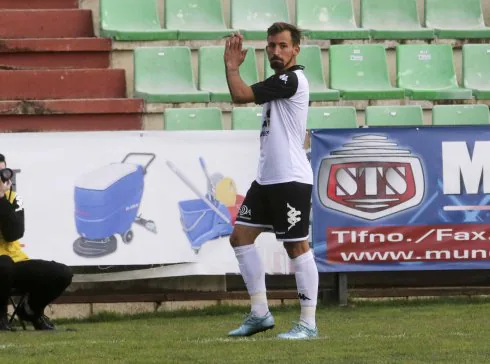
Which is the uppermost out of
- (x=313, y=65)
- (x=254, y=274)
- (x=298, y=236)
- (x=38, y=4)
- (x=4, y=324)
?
(x=38, y=4)

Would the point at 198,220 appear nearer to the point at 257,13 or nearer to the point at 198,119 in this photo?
the point at 198,119

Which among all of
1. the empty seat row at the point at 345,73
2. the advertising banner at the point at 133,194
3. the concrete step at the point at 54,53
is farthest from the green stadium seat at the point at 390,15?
the advertising banner at the point at 133,194

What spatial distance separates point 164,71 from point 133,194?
347 centimetres

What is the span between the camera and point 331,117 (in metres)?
12.5

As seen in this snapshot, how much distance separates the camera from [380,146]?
1051 centimetres

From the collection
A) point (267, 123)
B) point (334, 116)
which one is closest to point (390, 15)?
point (334, 116)

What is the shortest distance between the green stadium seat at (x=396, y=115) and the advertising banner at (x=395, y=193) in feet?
7.20

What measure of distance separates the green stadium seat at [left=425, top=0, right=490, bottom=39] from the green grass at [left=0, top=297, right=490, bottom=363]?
5225 mm

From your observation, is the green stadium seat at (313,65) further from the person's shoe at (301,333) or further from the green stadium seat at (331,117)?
the person's shoe at (301,333)

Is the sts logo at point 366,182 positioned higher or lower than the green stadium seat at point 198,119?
lower

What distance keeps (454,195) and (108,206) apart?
2.73 meters

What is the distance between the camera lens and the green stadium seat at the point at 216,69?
13.4 metres

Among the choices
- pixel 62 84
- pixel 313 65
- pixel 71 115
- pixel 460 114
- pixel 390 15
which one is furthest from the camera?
pixel 390 15

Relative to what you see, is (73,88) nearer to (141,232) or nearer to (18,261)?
(141,232)
